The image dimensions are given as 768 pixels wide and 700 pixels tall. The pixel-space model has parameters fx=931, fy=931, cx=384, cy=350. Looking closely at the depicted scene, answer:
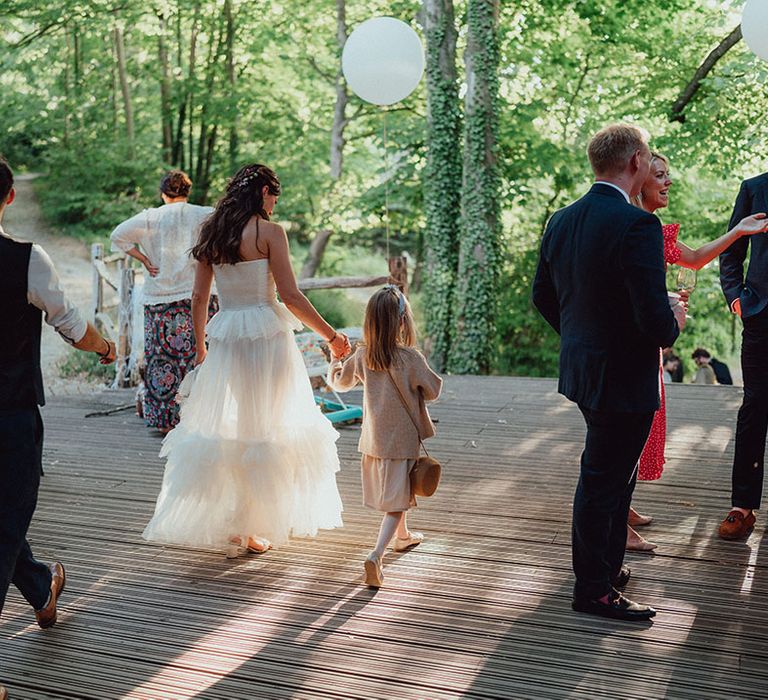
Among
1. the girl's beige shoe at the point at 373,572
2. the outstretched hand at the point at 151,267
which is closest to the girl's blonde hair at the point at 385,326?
the girl's beige shoe at the point at 373,572

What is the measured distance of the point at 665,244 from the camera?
4.07 meters

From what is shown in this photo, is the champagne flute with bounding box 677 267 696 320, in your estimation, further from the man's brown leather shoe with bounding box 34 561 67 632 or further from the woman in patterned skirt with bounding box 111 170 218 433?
the woman in patterned skirt with bounding box 111 170 218 433

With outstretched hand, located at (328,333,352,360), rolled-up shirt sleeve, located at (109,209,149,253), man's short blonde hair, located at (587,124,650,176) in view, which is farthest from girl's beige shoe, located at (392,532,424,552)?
rolled-up shirt sleeve, located at (109,209,149,253)

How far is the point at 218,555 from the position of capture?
4.21m

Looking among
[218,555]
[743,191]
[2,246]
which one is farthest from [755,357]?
[2,246]

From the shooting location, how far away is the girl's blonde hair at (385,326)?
374cm

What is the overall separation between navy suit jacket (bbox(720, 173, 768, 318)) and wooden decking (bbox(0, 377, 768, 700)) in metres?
1.10

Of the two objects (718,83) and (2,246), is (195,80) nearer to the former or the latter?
(718,83)

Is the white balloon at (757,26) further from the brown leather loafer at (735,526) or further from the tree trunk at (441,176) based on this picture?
the tree trunk at (441,176)

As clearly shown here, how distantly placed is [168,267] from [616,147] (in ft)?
11.7

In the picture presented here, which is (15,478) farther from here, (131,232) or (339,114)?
(339,114)

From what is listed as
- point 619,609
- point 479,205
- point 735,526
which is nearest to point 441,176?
point 479,205

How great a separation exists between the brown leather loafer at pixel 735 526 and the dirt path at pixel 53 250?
10673 millimetres

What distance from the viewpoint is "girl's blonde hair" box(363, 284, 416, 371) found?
374 cm
